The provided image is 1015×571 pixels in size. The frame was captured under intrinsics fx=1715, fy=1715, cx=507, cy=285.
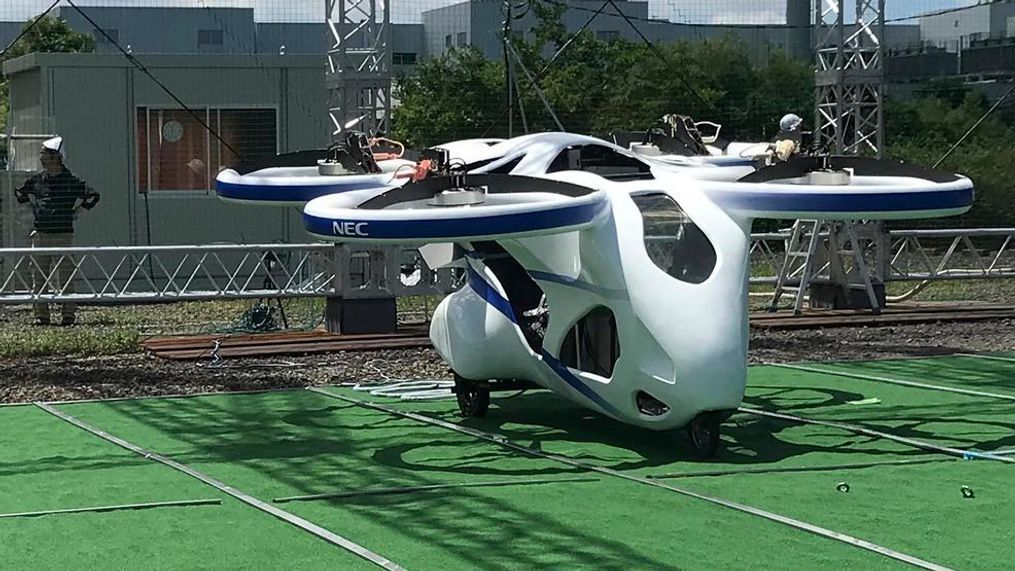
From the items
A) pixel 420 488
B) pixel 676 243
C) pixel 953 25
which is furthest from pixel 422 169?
pixel 953 25

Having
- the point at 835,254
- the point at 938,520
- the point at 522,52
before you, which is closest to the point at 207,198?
the point at 522,52

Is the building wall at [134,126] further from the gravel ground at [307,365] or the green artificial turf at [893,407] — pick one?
the green artificial turf at [893,407]

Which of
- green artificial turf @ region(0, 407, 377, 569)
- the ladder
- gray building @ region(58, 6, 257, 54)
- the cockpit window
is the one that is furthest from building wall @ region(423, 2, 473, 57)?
green artificial turf @ region(0, 407, 377, 569)

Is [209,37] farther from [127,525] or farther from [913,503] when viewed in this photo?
[913,503]

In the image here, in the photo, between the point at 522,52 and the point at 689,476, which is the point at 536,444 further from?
the point at 522,52

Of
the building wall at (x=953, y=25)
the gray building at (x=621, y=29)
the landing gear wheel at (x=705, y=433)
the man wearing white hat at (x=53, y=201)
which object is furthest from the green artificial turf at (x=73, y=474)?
the building wall at (x=953, y=25)

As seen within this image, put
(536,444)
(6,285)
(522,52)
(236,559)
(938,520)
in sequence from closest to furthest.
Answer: (236,559), (938,520), (536,444), (6,285), (522,52)
